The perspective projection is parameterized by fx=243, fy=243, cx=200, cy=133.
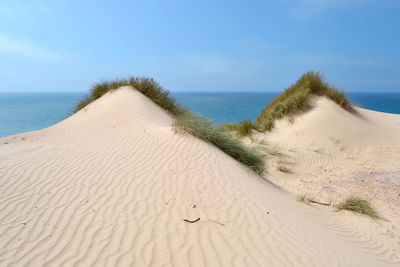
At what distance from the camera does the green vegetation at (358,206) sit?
473cm

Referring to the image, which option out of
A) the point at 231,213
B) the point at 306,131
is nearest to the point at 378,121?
the point at 306,131

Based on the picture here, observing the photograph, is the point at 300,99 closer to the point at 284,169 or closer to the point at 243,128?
the point at 243,128

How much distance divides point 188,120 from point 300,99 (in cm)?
723

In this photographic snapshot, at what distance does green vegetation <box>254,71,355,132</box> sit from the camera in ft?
37.7

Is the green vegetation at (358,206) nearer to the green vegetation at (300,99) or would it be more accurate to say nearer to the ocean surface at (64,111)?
the ocean surface at (64,111)

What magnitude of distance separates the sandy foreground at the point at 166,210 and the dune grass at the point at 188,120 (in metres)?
0.55

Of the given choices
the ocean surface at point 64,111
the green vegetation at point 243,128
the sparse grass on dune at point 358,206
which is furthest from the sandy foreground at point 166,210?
the green vegetation at point 243,128

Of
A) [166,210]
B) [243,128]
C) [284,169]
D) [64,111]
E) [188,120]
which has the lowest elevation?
[64,111]

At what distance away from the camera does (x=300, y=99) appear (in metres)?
11.5

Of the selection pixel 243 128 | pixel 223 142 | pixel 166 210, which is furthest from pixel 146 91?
pixel 166 210

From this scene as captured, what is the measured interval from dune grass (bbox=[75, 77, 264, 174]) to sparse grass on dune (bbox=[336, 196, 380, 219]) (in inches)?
78.8

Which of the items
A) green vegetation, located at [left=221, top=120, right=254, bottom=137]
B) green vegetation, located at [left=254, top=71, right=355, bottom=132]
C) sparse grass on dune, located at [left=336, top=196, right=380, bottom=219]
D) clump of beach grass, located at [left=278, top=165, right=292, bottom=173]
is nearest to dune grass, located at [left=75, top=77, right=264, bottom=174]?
clump of beach grass, located at [left=278, top=165, right=292, bottom=173]

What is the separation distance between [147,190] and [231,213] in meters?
1.33

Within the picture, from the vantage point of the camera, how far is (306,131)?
33.6 feet
